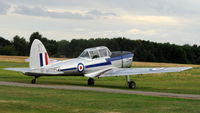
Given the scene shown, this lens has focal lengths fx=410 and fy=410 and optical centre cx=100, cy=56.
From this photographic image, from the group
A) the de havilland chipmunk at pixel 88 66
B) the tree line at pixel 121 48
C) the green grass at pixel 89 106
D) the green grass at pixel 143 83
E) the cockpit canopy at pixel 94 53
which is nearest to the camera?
the green grass at pixel 89 106

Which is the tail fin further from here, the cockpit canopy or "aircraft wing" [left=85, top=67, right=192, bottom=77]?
"aircraft wing" [left=85, top=67, right=192, bottom=77]

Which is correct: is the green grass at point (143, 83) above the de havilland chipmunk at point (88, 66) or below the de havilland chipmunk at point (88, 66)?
below

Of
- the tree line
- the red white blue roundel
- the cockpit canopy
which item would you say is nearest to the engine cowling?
the cockpit canopy

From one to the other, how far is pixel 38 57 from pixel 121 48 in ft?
164

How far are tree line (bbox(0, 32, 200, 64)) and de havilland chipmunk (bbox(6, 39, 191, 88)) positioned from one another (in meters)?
42.6

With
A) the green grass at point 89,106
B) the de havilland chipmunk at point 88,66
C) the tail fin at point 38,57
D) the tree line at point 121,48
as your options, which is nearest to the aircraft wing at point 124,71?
the de havilland chipmunk at point 88,66

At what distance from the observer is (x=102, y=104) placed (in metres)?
12.7

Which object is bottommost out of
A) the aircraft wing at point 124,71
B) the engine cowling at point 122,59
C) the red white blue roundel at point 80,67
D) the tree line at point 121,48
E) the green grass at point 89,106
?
the green grass at point 89,106

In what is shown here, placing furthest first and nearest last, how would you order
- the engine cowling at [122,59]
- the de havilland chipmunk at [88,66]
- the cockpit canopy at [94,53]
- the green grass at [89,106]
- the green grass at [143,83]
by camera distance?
the engine cowling at [122,59] < the cockpit canopy at [94,53] < the green grass at [143,83] < the de havilland chipmunk at [88,66] < the green grass at [89,106]

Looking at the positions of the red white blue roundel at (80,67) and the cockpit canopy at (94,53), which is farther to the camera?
the cockpit canopy at (94,53)

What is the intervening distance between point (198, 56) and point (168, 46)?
1161 centimetres

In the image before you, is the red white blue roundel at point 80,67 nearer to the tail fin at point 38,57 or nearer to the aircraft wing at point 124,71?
the aircraft wing at point 124,71

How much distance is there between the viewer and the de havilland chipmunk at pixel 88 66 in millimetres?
20766

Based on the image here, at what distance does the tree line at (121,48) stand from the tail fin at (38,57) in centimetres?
4491
